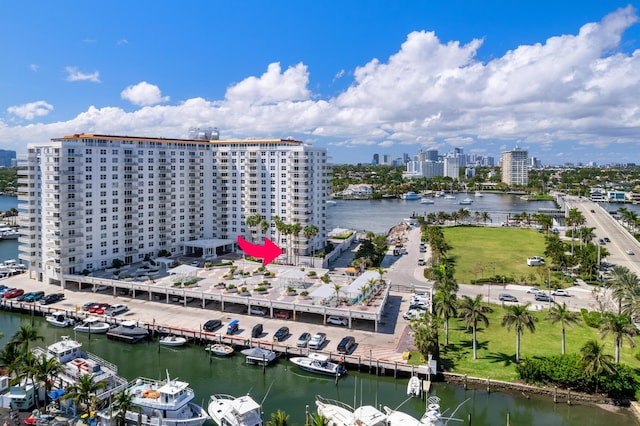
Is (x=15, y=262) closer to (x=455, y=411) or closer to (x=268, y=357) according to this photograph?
(x=268, y=357)

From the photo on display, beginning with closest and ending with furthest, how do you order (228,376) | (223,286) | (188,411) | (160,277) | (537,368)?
1. (188,411)
2. (537,368)
3. (228,376)
4. (223,286)
5. (160,277)

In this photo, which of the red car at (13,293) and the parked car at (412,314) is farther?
the red car at (13,293)

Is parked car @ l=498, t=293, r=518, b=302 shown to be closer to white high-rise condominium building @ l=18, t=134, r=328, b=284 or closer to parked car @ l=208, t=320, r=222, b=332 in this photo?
white high-rise condominium building @ l=18, t=134, r=328, b=284

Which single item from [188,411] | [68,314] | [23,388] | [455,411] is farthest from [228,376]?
[68,314]

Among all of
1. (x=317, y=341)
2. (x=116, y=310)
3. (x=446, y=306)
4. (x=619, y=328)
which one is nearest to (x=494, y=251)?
(x=446, y=306)

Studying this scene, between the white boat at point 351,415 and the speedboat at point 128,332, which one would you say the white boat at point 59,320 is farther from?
the white boat at point 351,415

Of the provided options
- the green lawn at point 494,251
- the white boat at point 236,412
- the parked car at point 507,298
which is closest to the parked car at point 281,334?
the white boat at point 236,412
